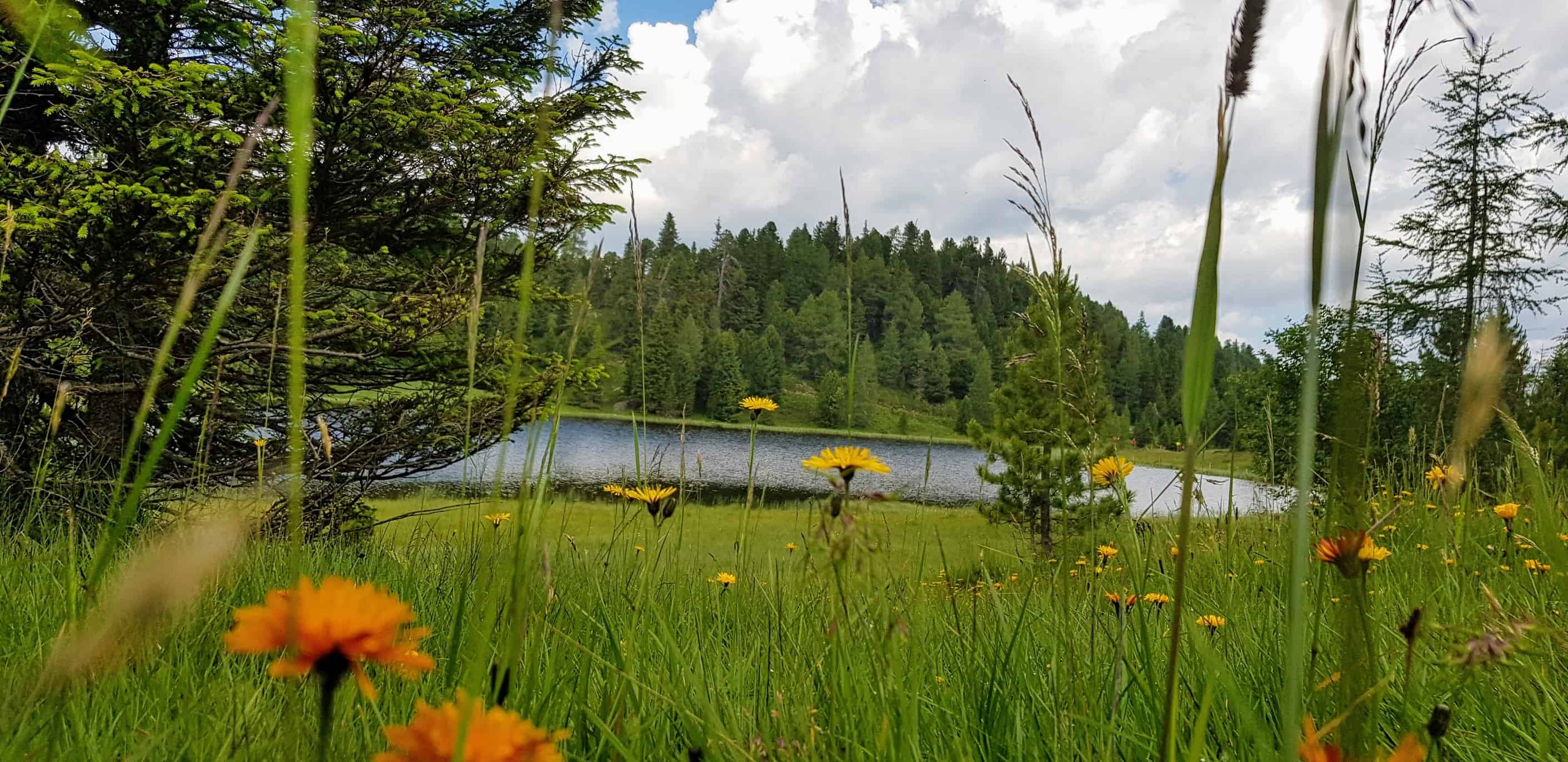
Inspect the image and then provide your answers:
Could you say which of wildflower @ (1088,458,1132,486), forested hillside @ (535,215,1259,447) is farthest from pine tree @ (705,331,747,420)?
wildflower @ (1088,458,1132,486)

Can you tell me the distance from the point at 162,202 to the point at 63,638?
561 cm

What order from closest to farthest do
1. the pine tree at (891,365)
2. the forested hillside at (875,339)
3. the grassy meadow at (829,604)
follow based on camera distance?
the grassy meadow at (829,604) < the forested hillside at (875,339) < the pine tree at (891,365)

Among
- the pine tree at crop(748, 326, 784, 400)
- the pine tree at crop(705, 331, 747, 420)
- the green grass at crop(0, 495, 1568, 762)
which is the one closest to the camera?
the green grass at crop(0, 495, 1568, 762)

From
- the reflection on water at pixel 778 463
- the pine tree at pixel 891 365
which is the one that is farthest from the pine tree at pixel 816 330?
the reflection on water at pixel 778 463


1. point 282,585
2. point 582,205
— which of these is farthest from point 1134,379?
point 282,585

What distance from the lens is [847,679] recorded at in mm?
931

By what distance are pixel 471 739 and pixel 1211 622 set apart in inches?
52.5

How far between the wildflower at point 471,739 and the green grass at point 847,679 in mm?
58

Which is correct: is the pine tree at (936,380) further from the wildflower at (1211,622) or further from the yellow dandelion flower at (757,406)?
the yellow dandelion flower at (757,406)

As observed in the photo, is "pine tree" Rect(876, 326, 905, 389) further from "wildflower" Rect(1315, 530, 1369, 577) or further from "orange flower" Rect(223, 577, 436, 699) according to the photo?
"orange flower" Rect(223, 577, 436, 699)

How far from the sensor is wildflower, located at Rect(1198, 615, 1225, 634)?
1312mm

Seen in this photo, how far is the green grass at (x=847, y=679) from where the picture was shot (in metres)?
0.72

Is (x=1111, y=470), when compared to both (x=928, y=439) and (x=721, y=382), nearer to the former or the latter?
(x=928, y=439)

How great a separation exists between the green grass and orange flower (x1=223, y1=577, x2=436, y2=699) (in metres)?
0.02
